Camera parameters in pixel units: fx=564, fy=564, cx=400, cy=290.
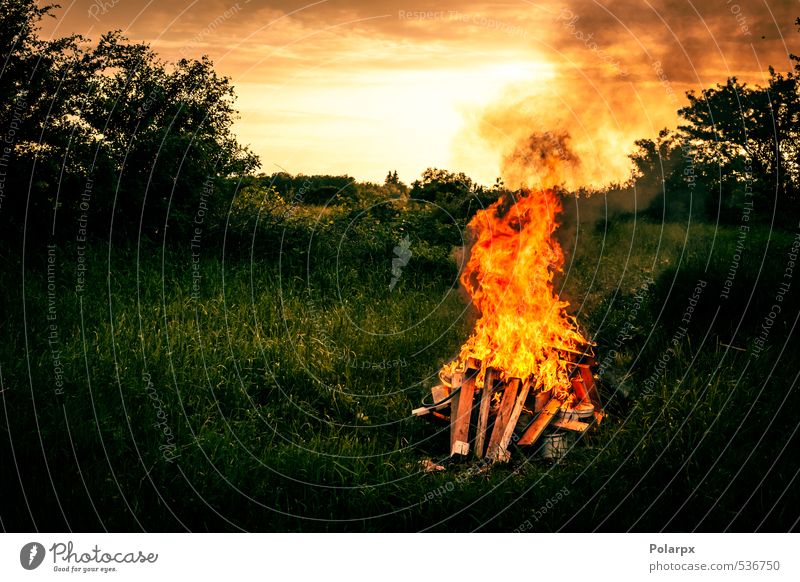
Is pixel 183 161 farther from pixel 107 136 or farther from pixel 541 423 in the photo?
pixel 541 423

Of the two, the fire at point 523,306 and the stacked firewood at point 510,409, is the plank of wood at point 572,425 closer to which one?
the stacked firewood at point 510,409

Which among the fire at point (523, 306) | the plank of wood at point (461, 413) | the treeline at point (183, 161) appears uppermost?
the treeline at point (183, 161)

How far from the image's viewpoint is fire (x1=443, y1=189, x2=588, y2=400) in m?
6.10

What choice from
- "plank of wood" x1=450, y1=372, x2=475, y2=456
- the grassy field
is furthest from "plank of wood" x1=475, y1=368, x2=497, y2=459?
the grassy field

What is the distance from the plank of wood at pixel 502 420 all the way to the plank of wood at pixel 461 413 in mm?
256

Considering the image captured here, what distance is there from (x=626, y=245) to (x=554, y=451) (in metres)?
6.64

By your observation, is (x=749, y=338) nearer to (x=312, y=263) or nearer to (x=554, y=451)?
(x=554, y=451)

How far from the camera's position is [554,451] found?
5.45 m

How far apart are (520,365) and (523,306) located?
0.74 m

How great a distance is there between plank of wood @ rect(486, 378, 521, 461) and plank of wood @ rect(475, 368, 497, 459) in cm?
9

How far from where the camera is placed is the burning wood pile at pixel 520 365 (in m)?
5.68

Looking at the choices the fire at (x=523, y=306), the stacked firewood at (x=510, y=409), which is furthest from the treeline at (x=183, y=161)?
the stacked firewood at (x=510, y=409)

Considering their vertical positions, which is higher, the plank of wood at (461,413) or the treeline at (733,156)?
the treeline at (733,156)

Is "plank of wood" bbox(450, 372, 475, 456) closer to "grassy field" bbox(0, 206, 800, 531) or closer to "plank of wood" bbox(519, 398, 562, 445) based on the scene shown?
"grassy field" bbox(0, 206, 800, 531)
